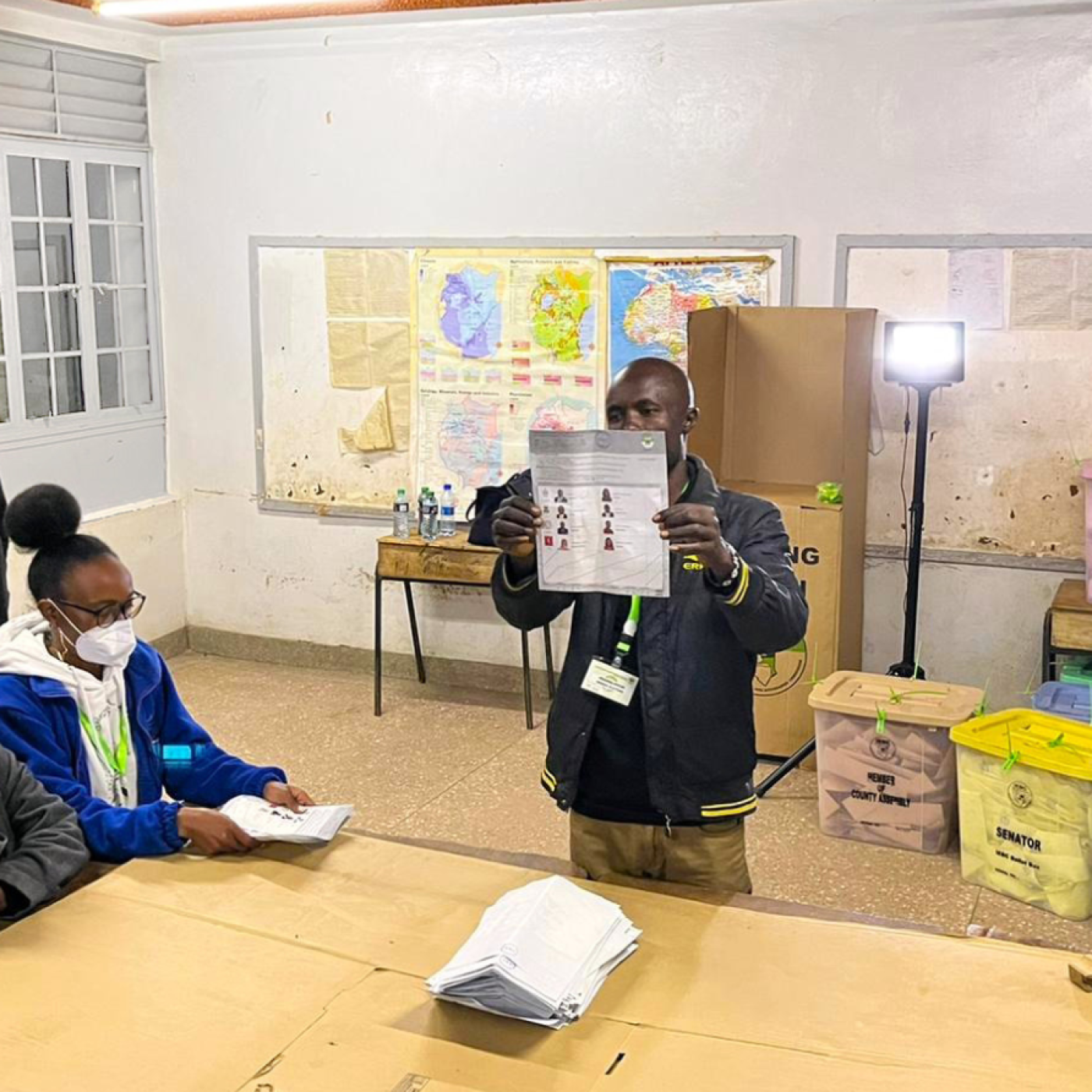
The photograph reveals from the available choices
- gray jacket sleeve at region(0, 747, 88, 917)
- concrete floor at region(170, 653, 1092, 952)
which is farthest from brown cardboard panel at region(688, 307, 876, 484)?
gray jacket sleeve at region(0, 747, 88, 917)

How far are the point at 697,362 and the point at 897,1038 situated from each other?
349 centimetres

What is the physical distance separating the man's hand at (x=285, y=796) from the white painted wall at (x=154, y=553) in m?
3.70

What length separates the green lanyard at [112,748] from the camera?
2.36 metres

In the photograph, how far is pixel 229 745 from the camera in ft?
17.0

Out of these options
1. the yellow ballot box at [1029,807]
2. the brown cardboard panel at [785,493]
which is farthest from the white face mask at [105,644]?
the brown cardboard panel at [785,493]

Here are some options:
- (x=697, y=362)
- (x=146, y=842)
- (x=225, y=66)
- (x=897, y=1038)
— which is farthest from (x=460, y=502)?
(x=897, y=1038)

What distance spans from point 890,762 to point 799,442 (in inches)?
50.0

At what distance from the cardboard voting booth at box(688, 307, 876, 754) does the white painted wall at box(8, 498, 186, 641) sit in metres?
2.59

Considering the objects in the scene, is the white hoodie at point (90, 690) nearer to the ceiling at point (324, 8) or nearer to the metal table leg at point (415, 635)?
the ceiling at point (324, 8)

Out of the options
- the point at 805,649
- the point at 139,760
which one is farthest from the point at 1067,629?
the point at 139,760

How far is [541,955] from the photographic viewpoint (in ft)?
5.85

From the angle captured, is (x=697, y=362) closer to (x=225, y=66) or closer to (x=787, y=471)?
(x=787, y=471)

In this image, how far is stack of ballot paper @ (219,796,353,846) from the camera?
7.29 feet

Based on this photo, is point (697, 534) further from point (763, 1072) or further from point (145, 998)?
point (145, 998)
